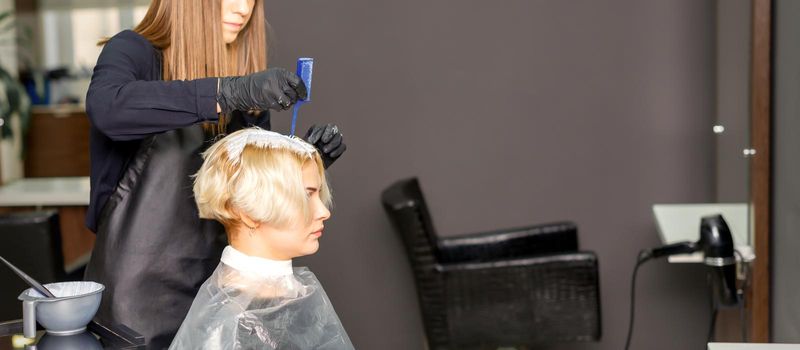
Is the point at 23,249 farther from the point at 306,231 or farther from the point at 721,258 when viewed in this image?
the point at 721,258

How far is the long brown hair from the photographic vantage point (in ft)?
5.88

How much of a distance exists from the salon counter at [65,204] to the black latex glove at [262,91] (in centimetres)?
243

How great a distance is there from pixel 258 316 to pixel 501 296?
1483 millimetres

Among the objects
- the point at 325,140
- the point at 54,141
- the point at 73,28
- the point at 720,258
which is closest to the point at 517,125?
the point at 720,258

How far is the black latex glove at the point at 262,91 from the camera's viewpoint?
1591 millimetres

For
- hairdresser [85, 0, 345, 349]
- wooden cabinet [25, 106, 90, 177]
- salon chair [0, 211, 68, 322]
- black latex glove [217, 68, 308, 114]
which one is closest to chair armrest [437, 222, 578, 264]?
salon chair [0, 211, 68, 322]

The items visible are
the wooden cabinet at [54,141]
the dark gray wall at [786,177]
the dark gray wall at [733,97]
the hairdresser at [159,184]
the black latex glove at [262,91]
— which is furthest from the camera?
the wooden cabinet at [54,141]

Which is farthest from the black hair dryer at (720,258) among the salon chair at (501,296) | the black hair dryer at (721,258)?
the salon chair at (501,296)

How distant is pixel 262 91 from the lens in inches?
62.8

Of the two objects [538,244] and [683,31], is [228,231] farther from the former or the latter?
[683,31]

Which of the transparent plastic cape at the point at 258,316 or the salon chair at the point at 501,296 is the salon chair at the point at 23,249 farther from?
the transparent plastic cape at the point at 258,316

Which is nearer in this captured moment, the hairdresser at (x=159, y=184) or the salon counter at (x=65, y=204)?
the hairdresser at (x=159, y=184)

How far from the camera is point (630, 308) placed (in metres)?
3.38

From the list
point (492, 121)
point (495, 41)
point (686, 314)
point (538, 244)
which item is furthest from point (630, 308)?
point (495, 41)
